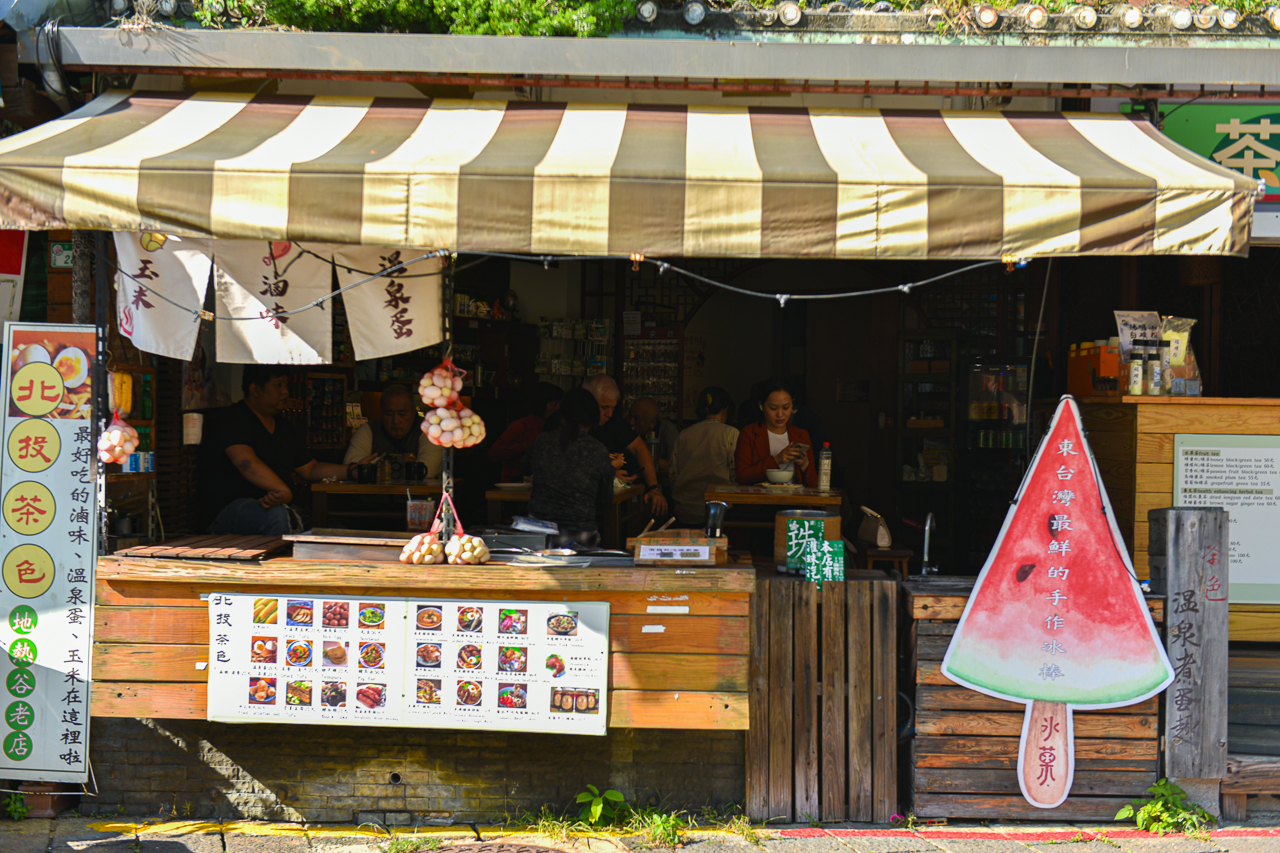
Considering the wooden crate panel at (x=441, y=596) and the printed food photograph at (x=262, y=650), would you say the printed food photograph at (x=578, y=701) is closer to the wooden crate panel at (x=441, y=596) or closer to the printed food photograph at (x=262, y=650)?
the wooden crate panel at (x=441, y=596)

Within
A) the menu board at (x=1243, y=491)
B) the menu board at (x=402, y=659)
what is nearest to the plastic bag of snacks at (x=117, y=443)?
the menu board at (x=402, y=659)

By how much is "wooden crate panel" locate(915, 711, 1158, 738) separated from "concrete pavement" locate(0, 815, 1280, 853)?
A: 47 cm

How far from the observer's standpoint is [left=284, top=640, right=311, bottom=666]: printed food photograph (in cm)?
451

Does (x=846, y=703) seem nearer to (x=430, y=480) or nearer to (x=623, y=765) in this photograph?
(x=623, y=765)

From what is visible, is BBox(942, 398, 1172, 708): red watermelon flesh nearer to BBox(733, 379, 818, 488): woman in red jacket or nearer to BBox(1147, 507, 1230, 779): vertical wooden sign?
BBox(1147, 507, 1230, 779): vertical wooden sign

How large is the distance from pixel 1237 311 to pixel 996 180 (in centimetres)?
460

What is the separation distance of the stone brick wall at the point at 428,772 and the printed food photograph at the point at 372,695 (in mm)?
238

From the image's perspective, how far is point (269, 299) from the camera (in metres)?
4.79

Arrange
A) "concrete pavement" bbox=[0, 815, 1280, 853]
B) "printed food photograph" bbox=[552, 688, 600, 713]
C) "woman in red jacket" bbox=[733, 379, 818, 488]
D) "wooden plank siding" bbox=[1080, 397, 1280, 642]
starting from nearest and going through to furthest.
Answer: "concrete pavement" bbox=[0, 815, 1280, 853] → "printed food photograph" bbox=[552, 688, 600, 713] → "wooden plank siding" bbox=[1080, 397, 1280, 642] → "woman in red jacket" bbox=[733, 379, 818, 488]

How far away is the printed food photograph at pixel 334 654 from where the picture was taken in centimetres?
452

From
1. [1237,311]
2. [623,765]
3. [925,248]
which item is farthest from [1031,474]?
[1237,311]

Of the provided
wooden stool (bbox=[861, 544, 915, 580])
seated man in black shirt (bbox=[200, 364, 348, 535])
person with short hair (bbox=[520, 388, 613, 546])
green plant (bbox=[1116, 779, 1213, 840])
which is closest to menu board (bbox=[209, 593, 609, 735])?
person with short hair (bbox=[520, 388, 613, 546])

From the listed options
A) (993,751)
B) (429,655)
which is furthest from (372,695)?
(993,751)

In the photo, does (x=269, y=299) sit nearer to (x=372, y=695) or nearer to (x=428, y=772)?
(x=372, y=695)
